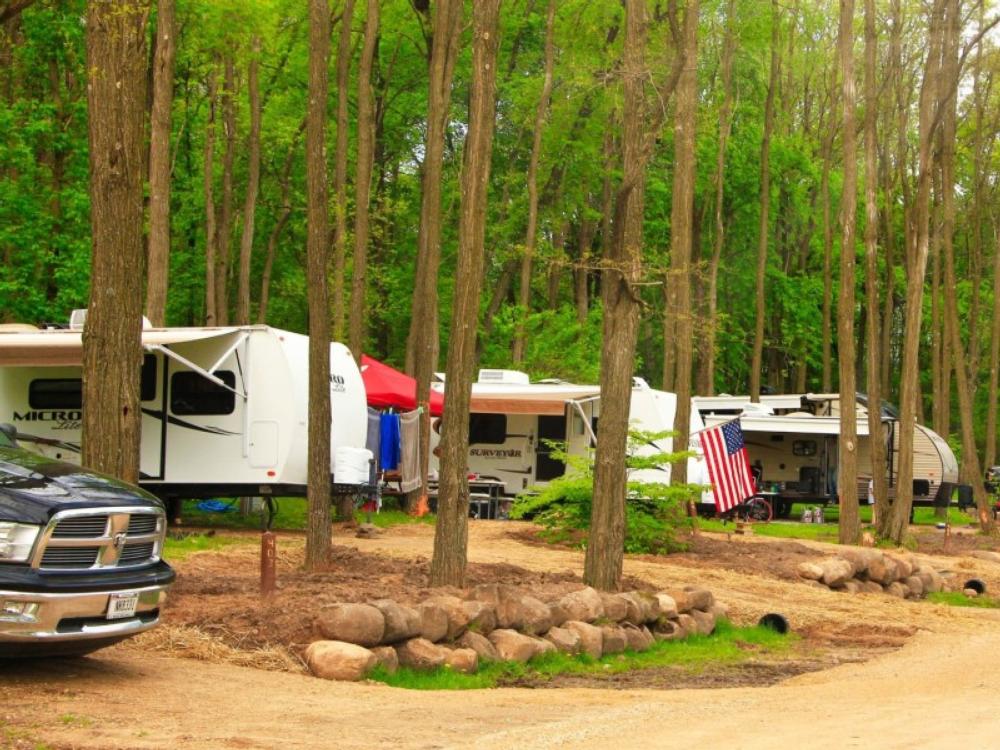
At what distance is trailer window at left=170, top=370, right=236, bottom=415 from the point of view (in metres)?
20.2

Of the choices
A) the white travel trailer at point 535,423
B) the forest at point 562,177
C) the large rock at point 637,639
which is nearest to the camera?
the large rock at point 637,639

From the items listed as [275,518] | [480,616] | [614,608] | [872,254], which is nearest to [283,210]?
[275,518]

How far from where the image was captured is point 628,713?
9.38 metres

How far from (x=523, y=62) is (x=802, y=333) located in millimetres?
16134

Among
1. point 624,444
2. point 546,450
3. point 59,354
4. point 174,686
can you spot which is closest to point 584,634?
point 624,444

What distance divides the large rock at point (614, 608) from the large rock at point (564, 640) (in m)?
0.92

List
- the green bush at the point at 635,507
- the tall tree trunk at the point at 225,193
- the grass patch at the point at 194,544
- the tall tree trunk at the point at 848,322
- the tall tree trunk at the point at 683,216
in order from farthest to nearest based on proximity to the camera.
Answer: the tall tree trunk at the point at 225,193 < the tall tree trunk at the point at 848,322 < the tall tree trunk at the point at 683,216 < the green bush at the point at 635,507 < the grass patch at the point at 194,544

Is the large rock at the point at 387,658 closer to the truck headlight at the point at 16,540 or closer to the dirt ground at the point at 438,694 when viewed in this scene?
the dirt ground at the point at 438,694

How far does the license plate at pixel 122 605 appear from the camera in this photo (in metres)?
8.83

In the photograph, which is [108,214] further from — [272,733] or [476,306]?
[272,733]

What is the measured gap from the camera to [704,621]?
1465cm

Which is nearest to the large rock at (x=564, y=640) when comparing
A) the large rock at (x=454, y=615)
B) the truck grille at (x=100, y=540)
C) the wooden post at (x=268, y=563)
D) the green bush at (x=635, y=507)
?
the large rock at (x=454, y=615)

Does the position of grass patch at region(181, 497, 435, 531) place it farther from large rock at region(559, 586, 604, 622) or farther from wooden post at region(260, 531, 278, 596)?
wooden post at region(260, 531, 278, 596)

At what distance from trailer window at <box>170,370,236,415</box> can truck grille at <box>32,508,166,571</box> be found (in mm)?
10829
